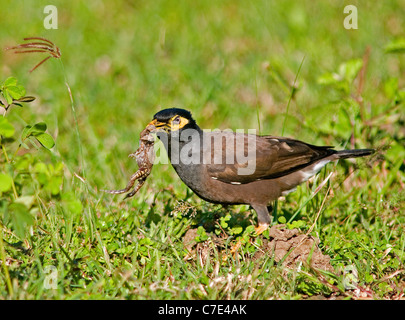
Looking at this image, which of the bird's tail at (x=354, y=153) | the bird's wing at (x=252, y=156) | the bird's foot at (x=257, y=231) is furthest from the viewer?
the bird's tail at (x=354, y=153)

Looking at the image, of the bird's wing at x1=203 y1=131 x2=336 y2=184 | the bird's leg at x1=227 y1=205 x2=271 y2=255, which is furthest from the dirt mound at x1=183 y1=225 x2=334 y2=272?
the bird's wing at x1=203 y1=131 x2=336 y2=184

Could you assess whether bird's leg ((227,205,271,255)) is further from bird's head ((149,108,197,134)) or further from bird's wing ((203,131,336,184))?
bird's head ((149,108,197,134))

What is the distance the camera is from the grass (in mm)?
4156

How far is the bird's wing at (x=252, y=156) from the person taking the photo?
505 centimetres

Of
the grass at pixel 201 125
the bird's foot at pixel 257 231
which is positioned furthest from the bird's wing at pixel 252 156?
the bird's foot at pixel 257 231

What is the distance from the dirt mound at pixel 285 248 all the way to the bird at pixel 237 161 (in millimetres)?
261

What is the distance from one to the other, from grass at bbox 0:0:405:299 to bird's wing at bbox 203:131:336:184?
252 millimetres

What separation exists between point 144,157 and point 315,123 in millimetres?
2416

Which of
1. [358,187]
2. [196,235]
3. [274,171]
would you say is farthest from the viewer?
[358,187]

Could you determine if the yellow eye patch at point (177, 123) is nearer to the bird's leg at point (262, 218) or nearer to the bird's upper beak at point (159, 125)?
the bird's upper beak at point (159, 125)

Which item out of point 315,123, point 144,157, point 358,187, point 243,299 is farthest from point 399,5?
point 243,299

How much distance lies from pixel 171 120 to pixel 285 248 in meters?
1.49

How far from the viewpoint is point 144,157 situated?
491 centimetres
